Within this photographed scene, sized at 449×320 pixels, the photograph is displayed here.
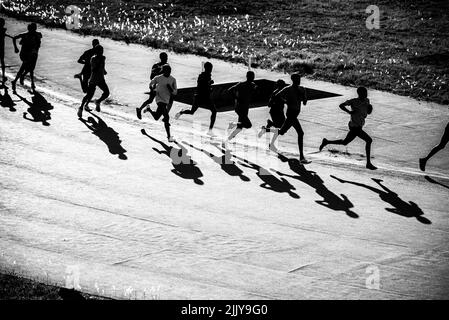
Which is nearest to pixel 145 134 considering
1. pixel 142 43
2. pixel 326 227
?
pixel 326 227

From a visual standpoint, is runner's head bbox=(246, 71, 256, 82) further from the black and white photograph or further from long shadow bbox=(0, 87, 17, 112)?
long shadow bbox=(0, 87, 17, 112)

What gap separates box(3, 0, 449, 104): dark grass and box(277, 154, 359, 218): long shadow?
809cm

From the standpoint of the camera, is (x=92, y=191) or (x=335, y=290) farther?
(x=92, y=191)

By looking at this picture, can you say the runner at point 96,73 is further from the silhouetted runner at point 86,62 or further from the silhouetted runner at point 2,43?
the silhouetted runner at point 2,43

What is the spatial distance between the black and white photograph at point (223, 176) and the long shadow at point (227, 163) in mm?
47

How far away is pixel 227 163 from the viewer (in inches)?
628

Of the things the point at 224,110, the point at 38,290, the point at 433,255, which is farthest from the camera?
the point at 224,110

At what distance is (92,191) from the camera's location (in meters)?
13.9

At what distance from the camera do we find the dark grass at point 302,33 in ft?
83.8

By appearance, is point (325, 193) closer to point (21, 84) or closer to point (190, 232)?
point (190, 232)

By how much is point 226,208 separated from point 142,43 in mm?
16848

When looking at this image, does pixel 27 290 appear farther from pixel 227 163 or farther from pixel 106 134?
pixel 106 134

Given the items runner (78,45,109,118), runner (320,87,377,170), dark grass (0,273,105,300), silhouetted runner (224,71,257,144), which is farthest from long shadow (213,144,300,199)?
dark grass (0,273,105,300)

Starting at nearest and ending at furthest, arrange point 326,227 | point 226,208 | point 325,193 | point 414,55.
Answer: point 326,227
point 226,208
point 325,193
point 414,55
